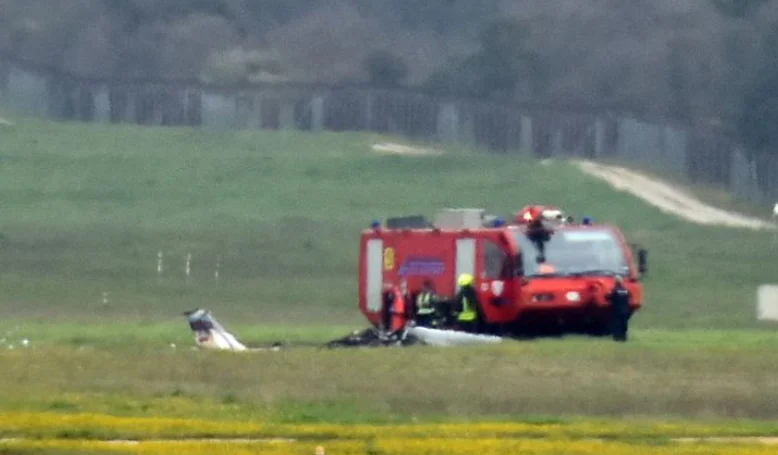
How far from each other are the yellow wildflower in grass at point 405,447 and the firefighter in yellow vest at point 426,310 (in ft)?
45.8

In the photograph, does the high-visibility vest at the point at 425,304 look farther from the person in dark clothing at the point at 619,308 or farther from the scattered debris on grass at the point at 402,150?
the scattered debris on grass at the point at 402,150

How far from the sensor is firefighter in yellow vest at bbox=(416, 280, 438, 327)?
36.8 metres

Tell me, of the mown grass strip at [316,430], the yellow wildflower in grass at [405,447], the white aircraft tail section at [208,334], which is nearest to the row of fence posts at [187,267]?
the white aircraft tail section at [208,334]

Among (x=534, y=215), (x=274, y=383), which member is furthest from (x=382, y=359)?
(x=534, y=215)

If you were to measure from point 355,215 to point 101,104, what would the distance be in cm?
2602

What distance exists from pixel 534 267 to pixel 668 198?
139ft

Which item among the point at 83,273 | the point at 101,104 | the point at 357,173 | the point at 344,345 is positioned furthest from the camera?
the point at 101,104

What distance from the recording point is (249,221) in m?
69.2

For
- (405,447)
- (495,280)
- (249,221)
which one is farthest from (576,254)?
(249,221)

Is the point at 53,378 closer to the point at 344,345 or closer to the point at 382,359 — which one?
the point at 382,359

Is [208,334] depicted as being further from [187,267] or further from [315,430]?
[187,267]

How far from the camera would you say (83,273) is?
58.3 metres

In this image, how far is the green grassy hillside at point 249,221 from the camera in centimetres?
5359

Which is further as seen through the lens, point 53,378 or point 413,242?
point 413,242
